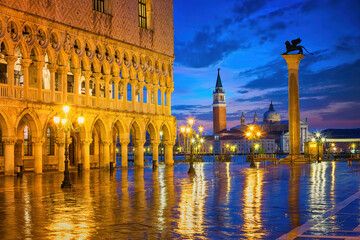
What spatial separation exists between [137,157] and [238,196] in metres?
24.0

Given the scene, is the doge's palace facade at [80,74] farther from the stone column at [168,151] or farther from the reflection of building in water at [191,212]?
the reflection of building in water at [191,212]

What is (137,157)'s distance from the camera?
3669 centimetres

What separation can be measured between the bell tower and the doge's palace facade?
110 meters

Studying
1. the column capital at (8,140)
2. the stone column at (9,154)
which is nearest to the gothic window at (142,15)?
the column capital at (8,140)

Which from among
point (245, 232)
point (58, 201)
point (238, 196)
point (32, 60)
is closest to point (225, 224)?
point (245, 232)

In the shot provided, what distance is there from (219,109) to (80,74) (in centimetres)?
11719

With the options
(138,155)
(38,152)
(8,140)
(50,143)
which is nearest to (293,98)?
(138,155)

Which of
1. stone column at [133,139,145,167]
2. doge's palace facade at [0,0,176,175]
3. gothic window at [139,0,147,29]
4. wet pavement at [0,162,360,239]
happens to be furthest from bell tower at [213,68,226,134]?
wet pavement at [0,162,360,239]

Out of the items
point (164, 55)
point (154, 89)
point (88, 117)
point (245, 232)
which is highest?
point (164, 55)

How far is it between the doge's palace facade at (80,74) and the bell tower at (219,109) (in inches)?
4327

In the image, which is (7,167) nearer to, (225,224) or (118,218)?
(118,218)

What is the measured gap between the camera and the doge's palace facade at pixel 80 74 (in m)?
26.1

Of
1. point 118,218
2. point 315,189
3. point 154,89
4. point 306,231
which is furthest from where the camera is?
point 154,89

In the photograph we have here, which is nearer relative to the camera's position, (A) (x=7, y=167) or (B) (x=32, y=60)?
(A) (x=7, y=167)
